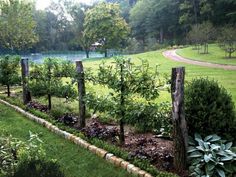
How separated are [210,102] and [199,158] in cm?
86

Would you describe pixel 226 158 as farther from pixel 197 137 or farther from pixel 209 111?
pixel 209 111

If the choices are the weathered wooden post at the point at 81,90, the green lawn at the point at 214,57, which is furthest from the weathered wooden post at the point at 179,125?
the green lawn at the point at 214,57

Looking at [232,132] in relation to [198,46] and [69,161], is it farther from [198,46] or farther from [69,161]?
[198,46]

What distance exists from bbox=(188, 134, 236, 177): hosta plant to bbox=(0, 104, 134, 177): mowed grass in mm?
934

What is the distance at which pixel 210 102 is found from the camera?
15.1ft

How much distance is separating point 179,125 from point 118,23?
3990 centimetres

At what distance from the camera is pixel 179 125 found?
4297mm

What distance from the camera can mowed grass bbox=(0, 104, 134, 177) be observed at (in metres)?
4.52

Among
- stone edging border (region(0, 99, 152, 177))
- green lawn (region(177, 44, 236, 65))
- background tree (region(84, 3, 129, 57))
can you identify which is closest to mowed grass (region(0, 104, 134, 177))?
stone edging border (region(0, 99, 152, 177))

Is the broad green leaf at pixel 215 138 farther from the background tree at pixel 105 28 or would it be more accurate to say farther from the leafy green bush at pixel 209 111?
the background tree at pixel 105 28

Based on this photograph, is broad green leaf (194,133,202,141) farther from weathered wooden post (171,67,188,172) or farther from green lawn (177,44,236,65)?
green lawn (177,44,236,65)

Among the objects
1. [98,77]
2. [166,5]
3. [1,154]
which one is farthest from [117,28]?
[1,154]

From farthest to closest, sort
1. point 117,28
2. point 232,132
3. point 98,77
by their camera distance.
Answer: point 117,28, point 98,77, point 232,132

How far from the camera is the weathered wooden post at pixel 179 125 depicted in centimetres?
428
